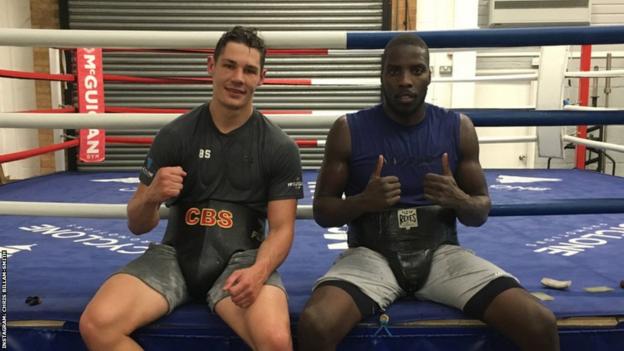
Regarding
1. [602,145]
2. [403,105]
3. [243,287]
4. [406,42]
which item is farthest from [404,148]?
[602,145]

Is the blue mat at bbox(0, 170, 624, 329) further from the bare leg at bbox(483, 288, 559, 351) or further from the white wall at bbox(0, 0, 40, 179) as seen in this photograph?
the white wall at bbox(0, 0, 40, 179)

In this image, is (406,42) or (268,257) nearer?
(268,257)

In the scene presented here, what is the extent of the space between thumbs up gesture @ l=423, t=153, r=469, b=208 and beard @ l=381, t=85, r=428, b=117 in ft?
0.68

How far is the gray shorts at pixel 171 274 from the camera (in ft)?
4.53

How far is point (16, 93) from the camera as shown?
5.36m

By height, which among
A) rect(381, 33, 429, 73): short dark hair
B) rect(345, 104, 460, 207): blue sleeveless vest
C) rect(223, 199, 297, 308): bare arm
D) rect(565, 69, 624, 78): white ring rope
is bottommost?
rect(223, 199, 297, 308): bare arm

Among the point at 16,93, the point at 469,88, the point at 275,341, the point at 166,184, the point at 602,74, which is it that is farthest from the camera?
the point at 469,88

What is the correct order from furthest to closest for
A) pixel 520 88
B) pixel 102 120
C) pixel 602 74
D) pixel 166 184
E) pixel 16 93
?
pixel 520 88 → pixel 16 93 → pixel 602 74 → pixel 102 120 → pixel 166 184

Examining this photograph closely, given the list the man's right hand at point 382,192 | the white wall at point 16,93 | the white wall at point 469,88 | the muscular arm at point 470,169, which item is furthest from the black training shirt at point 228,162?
the white wall at point 16,93

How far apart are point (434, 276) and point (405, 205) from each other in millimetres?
225

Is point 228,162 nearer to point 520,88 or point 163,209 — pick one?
point 163,209

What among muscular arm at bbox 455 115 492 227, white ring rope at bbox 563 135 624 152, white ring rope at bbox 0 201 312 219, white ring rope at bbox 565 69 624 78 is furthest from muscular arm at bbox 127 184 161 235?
white ring rope at bbox 565 69 624 78

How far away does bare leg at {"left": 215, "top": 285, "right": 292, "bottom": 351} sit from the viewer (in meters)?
1.22

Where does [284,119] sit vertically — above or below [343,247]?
above
